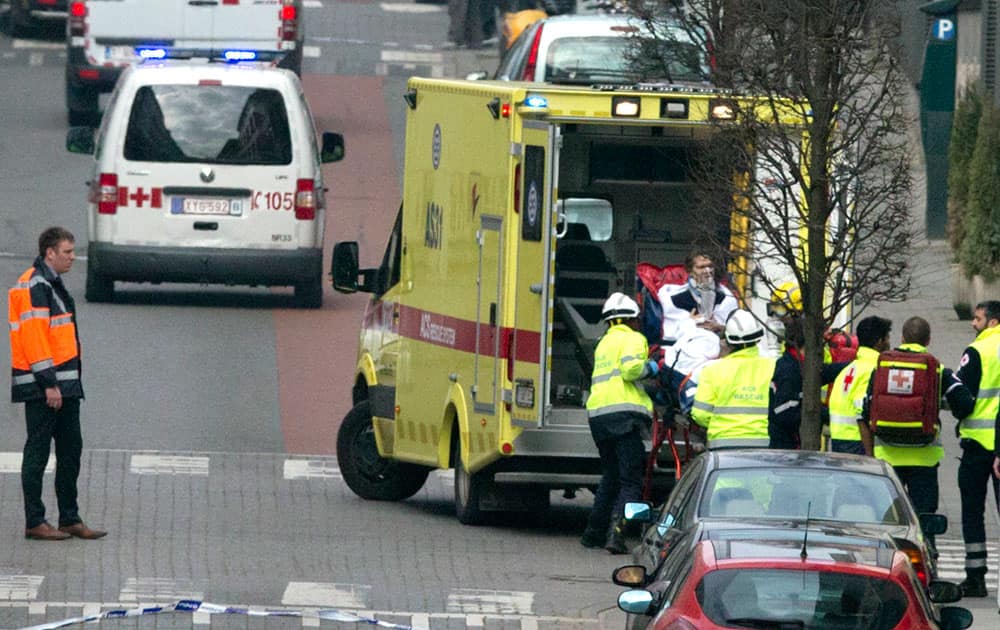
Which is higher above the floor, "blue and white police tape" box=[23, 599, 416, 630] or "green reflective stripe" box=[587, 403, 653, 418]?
"green reflective stripe" box=[587, 403, 653, 418]

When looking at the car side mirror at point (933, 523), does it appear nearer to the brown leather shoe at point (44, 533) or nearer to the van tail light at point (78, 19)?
the brown leather shoe at point (44, 533)

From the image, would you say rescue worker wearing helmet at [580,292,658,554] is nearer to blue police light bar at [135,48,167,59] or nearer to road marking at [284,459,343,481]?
road marking at [284,459,343,481]

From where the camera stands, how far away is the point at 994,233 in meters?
24.8

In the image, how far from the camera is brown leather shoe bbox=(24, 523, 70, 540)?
1453 centimetres

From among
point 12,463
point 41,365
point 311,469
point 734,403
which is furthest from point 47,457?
point 734,403

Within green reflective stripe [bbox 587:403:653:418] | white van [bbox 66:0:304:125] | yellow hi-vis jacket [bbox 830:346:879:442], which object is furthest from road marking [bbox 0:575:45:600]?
white van [bbox 66:0:304:125]

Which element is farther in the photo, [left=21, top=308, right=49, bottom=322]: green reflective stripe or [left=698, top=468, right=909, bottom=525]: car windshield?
[left=21, top=308, right=49, bottom=322]: green reflective stripe

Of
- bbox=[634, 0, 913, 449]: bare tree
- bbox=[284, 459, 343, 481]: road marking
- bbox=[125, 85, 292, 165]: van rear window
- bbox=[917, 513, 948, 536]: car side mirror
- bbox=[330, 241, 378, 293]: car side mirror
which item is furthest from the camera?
bbox=[125, 85, 292, 165]: van rear window

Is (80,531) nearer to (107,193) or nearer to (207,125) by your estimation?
(107,193)

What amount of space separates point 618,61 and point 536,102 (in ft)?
27.2

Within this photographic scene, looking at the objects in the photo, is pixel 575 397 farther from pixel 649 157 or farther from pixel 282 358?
pixel 282 358

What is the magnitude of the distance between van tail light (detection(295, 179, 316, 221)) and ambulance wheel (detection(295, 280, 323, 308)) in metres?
0.91

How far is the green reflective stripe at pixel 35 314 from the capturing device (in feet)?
47.3

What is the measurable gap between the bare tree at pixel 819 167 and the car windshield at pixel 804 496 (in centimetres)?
339
